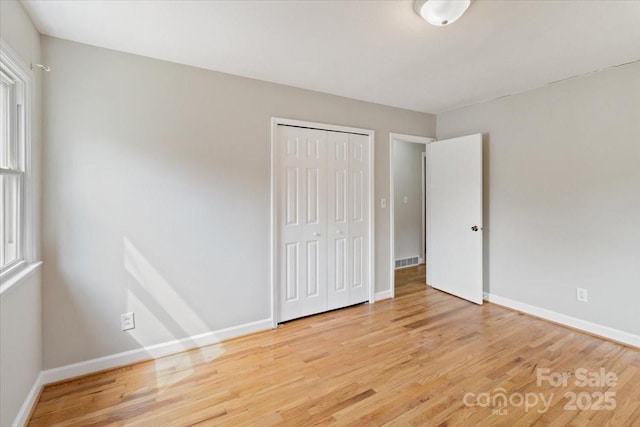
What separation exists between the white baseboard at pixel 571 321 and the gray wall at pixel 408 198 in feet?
6.48

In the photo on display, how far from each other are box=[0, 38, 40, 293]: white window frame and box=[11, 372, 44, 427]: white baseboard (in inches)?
29.7

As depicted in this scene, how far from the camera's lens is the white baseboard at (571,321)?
2.55m

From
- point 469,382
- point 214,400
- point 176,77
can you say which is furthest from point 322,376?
point 176,77

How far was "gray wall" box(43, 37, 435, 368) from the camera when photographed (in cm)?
210

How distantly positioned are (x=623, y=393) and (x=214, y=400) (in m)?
2.65

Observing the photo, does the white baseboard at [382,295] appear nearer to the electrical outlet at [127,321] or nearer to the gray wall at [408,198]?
the gray wall at [408,198]

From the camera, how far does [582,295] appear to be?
111 inches

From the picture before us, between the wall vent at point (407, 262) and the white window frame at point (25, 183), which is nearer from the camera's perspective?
the white window frame at point (25, 183)

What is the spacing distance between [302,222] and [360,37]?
1726 millimetres

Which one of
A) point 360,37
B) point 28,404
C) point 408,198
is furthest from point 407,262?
point 28,404

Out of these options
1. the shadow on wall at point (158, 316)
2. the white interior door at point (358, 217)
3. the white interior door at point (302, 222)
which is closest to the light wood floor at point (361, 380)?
the shadow on wall at point (158, 316)

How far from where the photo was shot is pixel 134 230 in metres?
2.31

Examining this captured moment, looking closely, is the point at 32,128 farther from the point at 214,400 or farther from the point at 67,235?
the point at 214,400

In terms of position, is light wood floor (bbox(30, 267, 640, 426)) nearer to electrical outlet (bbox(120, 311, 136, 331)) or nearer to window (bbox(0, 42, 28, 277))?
electrical outlet (bbox(120, 311, 136, 331))
